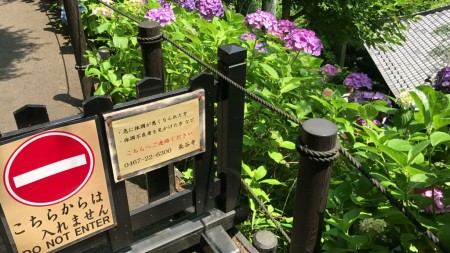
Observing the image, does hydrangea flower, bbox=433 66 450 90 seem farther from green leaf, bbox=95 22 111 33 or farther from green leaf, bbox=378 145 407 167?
green leaf, bbox=95 22 111 33

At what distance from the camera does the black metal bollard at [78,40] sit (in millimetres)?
3416

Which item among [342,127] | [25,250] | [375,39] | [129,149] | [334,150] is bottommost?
[375,39]

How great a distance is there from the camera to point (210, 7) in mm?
3510

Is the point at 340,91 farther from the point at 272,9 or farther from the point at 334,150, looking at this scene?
the point at 272,9

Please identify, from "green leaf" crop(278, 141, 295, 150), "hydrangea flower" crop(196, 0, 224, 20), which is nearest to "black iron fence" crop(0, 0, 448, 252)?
"green leaf" crop(278, 141, 295, 150)

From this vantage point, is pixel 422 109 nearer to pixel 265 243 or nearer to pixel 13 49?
pixel 265 243

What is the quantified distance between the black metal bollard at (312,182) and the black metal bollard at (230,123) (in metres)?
0.72

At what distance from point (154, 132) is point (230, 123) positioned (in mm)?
460

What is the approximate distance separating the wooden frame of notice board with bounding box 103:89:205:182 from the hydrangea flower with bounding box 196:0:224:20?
1.78m

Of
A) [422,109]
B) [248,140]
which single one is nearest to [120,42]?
[248,140]

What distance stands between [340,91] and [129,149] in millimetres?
1534

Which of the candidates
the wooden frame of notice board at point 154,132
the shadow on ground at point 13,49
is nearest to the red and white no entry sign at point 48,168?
the wooden frame of notice board at point 154,132

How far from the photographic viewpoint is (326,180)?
4.63ft

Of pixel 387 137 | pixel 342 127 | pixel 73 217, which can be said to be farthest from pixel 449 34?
pixel 73 217
